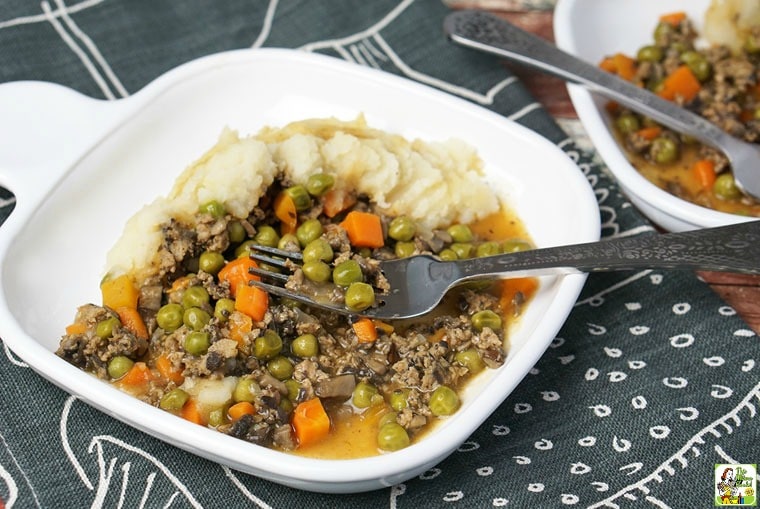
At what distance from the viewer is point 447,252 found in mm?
4785

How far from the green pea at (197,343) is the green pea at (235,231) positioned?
70 centimetres

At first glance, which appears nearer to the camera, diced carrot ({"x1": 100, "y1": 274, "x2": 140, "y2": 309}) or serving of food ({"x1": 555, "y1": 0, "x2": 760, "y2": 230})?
diced carrot ({"x1": 100, "y1": 274, "x2": 140, "y2": 309})

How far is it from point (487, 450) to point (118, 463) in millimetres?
1851

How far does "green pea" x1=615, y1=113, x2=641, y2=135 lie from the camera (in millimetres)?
5730

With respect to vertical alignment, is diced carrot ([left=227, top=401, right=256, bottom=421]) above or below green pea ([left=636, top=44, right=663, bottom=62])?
above

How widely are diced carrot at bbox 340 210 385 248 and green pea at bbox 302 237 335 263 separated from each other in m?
0.21

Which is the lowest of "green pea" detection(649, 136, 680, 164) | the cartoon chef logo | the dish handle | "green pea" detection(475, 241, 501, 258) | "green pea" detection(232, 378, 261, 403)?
the cartoon chef logo

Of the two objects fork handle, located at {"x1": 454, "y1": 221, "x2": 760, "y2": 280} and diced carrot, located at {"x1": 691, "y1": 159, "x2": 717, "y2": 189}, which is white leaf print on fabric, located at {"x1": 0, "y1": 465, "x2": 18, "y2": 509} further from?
diced carrot, located at {"x1": 691, "y1": 159, "x2": 717, "y2": 189}

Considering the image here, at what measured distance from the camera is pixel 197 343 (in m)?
4.18

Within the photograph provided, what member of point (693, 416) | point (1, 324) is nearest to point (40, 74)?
point (1, 324)

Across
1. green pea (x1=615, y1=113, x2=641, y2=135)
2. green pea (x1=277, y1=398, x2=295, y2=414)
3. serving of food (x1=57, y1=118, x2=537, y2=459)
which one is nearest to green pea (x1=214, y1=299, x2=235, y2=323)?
serving of food (x1=57, y1=118, x2=537, y2=459)

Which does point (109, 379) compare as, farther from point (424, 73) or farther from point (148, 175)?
point (424, 73)

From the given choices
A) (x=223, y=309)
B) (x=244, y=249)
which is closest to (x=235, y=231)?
(x=244, y=249)

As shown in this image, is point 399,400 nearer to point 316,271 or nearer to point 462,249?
point 316,271
